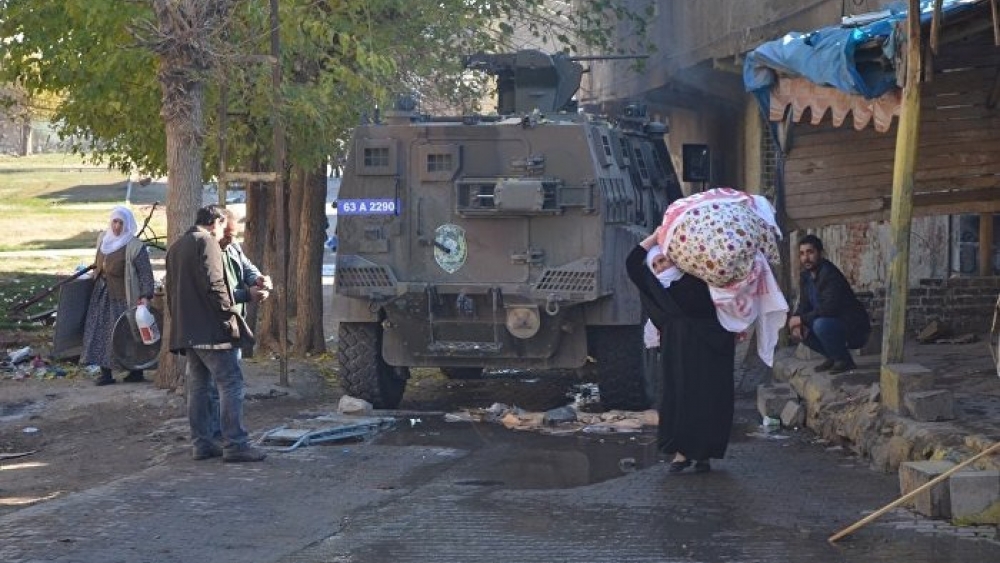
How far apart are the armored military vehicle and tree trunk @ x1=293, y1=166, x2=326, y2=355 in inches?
176

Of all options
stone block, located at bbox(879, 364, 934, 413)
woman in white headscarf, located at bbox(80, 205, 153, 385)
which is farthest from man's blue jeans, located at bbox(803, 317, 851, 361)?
woman in white headscarf, located at bbox(80, 205, 153, 385)

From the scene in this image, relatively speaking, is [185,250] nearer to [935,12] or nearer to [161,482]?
[161,482]

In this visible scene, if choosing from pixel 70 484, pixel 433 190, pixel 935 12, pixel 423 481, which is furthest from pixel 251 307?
pixel 935 12

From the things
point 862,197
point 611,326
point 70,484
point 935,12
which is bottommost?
point 70,484

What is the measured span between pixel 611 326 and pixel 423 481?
3.42 metres

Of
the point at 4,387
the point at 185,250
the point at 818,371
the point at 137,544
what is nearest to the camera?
the point at 137,544

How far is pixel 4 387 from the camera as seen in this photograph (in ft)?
47.9

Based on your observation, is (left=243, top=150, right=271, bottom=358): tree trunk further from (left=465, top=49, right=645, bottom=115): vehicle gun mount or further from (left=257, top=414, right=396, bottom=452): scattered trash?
(left=257, top=414, right=396, bottom=452): scattered trash

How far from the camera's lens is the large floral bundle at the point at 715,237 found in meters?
9.02

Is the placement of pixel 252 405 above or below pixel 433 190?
below

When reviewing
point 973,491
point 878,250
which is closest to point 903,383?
point 973,491

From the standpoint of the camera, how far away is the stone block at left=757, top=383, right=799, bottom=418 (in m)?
11.8

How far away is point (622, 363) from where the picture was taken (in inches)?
494

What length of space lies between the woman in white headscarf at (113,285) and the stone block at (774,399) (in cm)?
533
